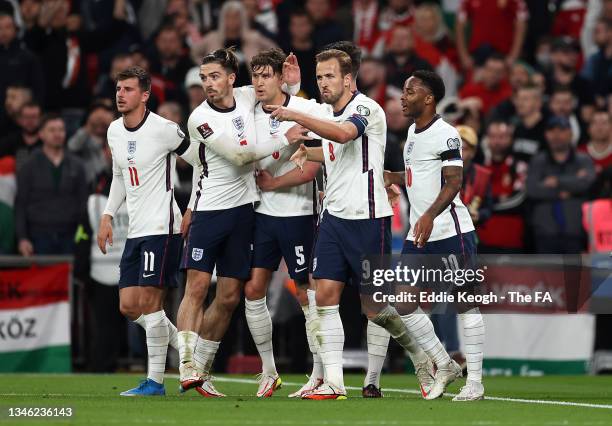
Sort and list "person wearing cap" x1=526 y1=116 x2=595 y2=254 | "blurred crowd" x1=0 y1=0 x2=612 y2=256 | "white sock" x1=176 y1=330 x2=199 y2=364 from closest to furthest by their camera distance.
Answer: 1. "white sock" x1=176 y1=330 x2=199 y2=364
2. "blurred crowd" x1=0 y1=0 x2=612 y2=256
3. "person wearing cap" x1=526 y1=116 x2=595 y2=254

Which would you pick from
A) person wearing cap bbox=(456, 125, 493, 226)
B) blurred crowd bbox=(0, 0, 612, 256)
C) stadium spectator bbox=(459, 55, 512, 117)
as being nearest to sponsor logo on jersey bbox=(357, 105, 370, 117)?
person wearing cap bbox=(456, 125, 493, 226)

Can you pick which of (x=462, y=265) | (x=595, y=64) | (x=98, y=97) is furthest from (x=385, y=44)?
(x=462, y=265)

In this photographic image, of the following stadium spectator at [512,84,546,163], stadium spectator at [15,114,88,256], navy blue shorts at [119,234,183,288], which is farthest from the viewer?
stadium spectator at [512,84,546,163]

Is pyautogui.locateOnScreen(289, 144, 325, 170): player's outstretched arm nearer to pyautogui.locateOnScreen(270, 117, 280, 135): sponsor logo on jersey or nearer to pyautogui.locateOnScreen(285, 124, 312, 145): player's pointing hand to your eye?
pyautogui.locateOnScreen(285, 124, 312, 145): player's pointing hand

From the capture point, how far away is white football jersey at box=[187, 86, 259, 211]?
38.0 ft

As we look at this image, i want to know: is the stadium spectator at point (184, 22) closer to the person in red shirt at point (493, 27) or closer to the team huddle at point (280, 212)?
the person in red shirt at point (493, 27)

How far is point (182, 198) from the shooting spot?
1678 cm

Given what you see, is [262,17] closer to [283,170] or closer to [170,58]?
[170,58]

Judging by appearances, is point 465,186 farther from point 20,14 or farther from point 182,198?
point 20,14

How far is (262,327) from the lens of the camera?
11930 mm

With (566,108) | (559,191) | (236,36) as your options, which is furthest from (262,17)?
(559,191)

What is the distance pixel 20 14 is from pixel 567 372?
864 centimetres

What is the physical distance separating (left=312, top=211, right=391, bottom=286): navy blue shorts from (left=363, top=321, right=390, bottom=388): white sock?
725mm

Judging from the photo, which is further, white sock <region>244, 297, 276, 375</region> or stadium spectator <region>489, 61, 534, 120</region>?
stadium spectator <region>489, 61, 534, 120</region>
